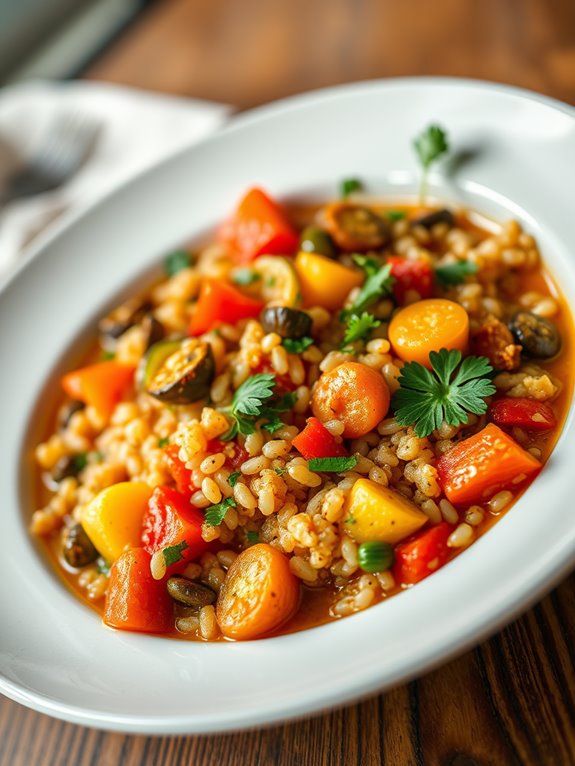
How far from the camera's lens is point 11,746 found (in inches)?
125

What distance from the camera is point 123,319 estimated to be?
445cm

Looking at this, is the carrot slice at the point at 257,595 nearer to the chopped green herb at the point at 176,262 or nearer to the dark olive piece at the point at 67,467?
the dark olive piece at the point at 67,467

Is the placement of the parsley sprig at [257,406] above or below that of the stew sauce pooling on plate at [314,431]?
above

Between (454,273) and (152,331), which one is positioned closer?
(454,273)

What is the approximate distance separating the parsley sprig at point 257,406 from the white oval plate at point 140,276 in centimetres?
90

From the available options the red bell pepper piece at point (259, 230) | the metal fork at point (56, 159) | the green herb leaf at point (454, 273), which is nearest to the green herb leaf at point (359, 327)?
the green herb leaf at point (454, 273)

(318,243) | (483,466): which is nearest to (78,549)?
(483,466)

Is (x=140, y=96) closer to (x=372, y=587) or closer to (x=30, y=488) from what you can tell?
(x=30, y=488)

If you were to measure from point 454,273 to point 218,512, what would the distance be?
1.62 metres

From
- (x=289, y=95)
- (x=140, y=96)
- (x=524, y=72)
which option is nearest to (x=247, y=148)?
(x=289, y=95)

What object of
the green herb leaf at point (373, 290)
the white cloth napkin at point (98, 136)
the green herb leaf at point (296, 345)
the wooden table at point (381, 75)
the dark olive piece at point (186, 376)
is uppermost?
the white cloth napkin at point (98, 136)

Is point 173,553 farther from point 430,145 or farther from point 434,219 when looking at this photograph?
point 430,145

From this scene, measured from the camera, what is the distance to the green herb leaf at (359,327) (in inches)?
138

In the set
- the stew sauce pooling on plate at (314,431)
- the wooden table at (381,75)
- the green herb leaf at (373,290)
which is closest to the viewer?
the wooden table at (381,75)
